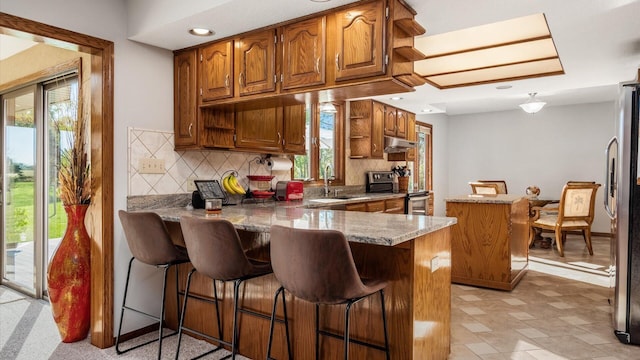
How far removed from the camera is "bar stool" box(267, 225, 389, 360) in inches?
65.9

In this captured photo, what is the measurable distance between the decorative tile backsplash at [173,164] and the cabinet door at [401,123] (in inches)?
116

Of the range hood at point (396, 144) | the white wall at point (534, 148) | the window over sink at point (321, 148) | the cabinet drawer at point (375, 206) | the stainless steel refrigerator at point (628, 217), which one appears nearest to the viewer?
the stainless steel refrigerator at point (628, 217)

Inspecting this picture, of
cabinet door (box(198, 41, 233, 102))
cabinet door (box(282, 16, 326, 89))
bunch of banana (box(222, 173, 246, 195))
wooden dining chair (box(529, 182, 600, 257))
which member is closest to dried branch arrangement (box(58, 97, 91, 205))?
cabinet door (box(198, 41, 233, 102))

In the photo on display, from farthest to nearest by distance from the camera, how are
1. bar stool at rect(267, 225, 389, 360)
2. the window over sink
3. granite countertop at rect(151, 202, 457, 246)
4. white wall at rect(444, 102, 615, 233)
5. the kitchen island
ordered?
white wall at rect(444, 102, 615, 233), the window over sink, the kitchen island, granite countertop at rect(151, 202, 457, 246), bar stool at rect(267, 225, 389, 360)

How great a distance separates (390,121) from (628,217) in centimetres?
360

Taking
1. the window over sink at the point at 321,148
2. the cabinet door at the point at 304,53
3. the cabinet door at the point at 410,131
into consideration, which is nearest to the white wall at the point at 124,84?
the cabinet door at the point at 304,53

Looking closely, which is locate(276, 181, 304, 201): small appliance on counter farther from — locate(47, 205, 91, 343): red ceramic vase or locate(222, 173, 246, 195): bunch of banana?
locate(47, 205, 91, 343): red ceramic vase

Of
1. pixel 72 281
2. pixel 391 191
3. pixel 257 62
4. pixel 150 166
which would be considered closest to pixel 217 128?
pixel 150 166

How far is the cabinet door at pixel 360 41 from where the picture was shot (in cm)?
Answer: 221

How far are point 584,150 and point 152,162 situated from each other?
7489mm

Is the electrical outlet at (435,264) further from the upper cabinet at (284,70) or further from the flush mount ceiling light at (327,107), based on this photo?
the flush mount ceiling light at (327,107)

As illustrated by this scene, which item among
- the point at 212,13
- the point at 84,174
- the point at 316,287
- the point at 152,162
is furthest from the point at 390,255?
the point at 84,174

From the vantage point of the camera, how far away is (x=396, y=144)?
5883 mm

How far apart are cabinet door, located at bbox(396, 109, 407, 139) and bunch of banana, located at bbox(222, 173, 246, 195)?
3414 millimetres
